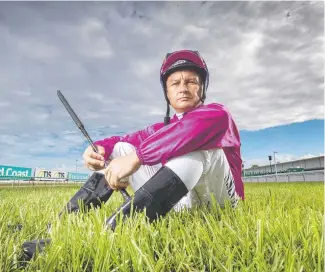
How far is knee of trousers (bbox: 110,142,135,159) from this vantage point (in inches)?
122

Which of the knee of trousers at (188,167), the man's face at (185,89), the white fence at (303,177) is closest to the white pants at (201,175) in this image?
the knee of trousers at (188,167)

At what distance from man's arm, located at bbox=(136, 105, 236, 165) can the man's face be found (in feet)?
2.20

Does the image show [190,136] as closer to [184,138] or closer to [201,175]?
[184,138]

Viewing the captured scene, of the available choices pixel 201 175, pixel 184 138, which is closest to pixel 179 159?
pixel 184 138

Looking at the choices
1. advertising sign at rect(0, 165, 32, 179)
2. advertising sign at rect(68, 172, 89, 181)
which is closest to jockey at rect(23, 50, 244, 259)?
advertising sign at rect(0, 165, 32, 179)

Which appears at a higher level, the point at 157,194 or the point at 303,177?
the point at 303,177

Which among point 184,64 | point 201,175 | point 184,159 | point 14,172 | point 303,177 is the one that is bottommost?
point 201,175

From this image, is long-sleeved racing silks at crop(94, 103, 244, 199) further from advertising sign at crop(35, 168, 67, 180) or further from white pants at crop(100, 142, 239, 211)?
advertising sign at crop(35, 168, 67, 180)

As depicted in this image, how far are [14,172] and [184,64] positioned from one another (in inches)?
1488

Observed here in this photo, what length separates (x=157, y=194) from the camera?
2.20m

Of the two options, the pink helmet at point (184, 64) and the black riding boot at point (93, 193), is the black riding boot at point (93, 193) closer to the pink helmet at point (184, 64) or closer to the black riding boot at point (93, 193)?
the black riding boot at point (93, 193)

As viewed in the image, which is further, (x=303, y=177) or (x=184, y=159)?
(x=303, y=177)

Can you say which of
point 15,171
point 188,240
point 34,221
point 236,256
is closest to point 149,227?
point 188,240

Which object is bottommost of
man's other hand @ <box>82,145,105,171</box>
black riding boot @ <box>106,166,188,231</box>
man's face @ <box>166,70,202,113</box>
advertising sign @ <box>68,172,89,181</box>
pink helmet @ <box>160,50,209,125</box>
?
black riding boot @ <box>106,166,188,231</box>
